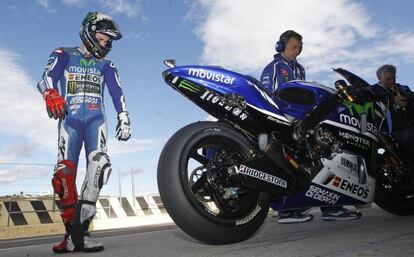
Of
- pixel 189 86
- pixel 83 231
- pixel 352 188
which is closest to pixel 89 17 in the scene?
pixel 189 86

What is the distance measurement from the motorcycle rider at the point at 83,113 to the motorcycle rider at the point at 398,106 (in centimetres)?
287

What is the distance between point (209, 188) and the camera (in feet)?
9.64

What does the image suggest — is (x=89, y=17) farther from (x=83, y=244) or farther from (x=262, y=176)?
(x=262, y=176)

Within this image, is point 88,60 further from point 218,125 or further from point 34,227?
point 34,227

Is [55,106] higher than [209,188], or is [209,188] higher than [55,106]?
[55,106]

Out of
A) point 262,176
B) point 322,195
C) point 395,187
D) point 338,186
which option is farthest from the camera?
point 395,187

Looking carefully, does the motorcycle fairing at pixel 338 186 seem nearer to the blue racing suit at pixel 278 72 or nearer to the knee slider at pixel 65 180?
the blue racing suit at pixel 278 72

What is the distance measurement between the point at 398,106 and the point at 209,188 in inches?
132

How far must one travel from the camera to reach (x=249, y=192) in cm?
305

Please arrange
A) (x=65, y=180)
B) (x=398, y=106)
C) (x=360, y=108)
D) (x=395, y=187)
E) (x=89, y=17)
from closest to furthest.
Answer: (x=65, y=180), (x=360, y=108), (x=89, y=17), (x=395, y=187), (x=398, y=106)

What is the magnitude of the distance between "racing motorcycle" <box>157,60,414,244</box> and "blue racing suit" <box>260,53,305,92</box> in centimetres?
136

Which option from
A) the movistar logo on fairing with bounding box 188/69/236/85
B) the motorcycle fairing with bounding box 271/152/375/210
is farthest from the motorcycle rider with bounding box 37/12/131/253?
the motorcycle fairing with bounding box 271/152/375/210

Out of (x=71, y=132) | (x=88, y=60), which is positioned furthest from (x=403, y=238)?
(x=88, y=60)

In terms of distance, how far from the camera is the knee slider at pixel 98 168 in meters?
3.69
